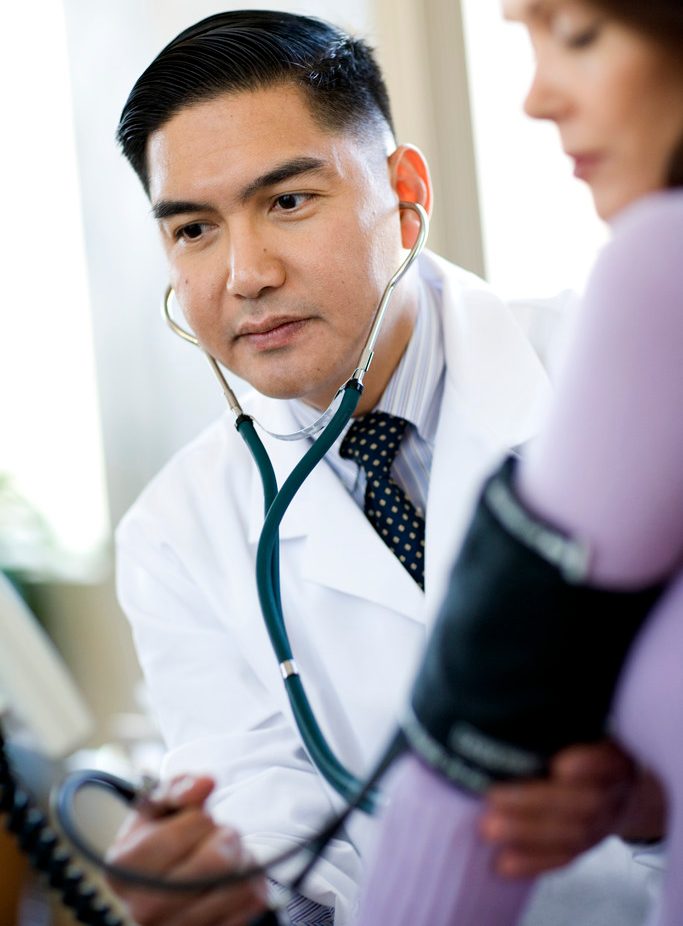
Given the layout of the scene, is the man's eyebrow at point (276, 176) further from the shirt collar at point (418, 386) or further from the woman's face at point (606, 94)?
the woman's face at point (606, 94)

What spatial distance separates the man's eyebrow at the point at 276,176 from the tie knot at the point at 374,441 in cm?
28

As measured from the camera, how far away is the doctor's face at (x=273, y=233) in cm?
90

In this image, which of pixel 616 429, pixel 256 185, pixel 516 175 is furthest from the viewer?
pixel 516 175

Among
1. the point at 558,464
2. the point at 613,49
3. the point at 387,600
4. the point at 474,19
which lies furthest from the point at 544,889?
the point at 474,19

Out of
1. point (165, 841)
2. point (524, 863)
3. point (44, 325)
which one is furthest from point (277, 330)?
point (44, 325)

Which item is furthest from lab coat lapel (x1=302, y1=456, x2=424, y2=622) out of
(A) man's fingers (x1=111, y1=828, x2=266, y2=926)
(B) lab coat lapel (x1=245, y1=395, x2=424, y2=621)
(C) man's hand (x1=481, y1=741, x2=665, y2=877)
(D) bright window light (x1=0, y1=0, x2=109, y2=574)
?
(D) bright window light (x1=0, y1=0, x2=109, y2=574)

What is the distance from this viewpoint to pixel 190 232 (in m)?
0.97

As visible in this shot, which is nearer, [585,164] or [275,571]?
[585,164]

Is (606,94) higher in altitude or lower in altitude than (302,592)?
higher

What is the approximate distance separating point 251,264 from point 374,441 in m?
0.24

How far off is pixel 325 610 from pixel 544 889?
12.9 inches

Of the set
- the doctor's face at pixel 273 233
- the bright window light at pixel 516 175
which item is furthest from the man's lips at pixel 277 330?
the bright window light at pixel 516 175

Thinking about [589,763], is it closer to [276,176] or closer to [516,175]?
[276,176]

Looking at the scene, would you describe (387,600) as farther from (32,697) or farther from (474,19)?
(474,19)
